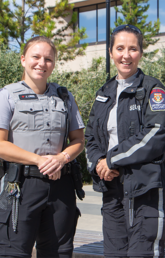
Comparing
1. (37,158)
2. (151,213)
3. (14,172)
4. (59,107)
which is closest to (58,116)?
(59,107)

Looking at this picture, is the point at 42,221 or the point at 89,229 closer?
the point at 42,221

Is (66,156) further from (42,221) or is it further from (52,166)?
(42,221)

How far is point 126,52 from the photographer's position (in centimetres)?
216

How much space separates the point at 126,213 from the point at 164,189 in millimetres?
322

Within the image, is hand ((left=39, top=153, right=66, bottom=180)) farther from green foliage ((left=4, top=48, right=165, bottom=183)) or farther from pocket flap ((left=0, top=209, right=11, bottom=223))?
green foliage ((left=4, top=48, right=165, bottom=183))

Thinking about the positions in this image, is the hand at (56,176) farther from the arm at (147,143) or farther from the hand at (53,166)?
the arm at (147,143)

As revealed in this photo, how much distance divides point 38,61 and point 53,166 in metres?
0.80

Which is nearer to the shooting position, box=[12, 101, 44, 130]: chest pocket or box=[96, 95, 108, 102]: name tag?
box=[12, 101, 44, 130]: chest pocket

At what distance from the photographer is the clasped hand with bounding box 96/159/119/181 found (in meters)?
2.11

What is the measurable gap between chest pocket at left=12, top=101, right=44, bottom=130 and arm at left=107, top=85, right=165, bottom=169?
24.1 inches

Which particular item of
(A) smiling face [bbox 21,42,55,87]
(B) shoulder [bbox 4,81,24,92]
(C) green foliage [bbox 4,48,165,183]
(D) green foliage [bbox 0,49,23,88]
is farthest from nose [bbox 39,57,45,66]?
(D) green foliage [bbox 0,49,23,88]

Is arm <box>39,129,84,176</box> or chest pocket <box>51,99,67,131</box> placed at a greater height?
chest pocket <box>51,99,67,131</box>

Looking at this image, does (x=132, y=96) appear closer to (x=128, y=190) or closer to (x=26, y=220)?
(x=128, y=190)

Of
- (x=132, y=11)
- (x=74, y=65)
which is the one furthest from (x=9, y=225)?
(x=74, y=65)
